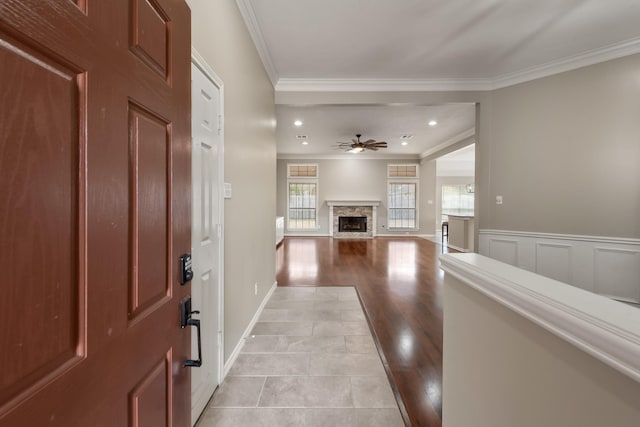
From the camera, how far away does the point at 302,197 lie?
9.93 metres

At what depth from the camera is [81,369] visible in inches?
19.9

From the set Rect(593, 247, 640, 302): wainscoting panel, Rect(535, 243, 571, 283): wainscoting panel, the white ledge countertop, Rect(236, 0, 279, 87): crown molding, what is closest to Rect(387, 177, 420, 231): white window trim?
Rect(535, 243, 571, 283): wainscoting panel

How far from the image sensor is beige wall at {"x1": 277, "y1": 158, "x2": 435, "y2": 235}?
9820 millimetres

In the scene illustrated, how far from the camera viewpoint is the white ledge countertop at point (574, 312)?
512 mm

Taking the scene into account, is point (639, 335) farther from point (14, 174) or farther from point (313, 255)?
point (313, 255)

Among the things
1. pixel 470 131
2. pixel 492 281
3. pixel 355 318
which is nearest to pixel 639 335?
pixel 492 281

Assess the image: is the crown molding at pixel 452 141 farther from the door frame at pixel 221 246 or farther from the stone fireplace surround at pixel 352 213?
the door frame at pixel 221 246

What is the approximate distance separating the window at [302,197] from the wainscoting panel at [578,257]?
6.42m

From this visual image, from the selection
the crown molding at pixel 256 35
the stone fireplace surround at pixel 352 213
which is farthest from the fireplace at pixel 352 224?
the crown molding at pixel 256 35

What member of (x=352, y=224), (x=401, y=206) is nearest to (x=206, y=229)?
(x=352, y=224)

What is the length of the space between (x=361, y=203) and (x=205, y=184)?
8278mm

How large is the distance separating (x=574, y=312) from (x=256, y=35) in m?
3.29

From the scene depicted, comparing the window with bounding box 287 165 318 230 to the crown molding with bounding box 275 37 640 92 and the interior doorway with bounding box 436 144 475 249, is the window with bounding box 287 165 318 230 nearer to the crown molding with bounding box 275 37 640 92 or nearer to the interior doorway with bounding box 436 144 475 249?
the interior doorway with bounding box 436 144 475 249

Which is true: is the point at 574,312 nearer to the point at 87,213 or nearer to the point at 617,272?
the point at 87,213
